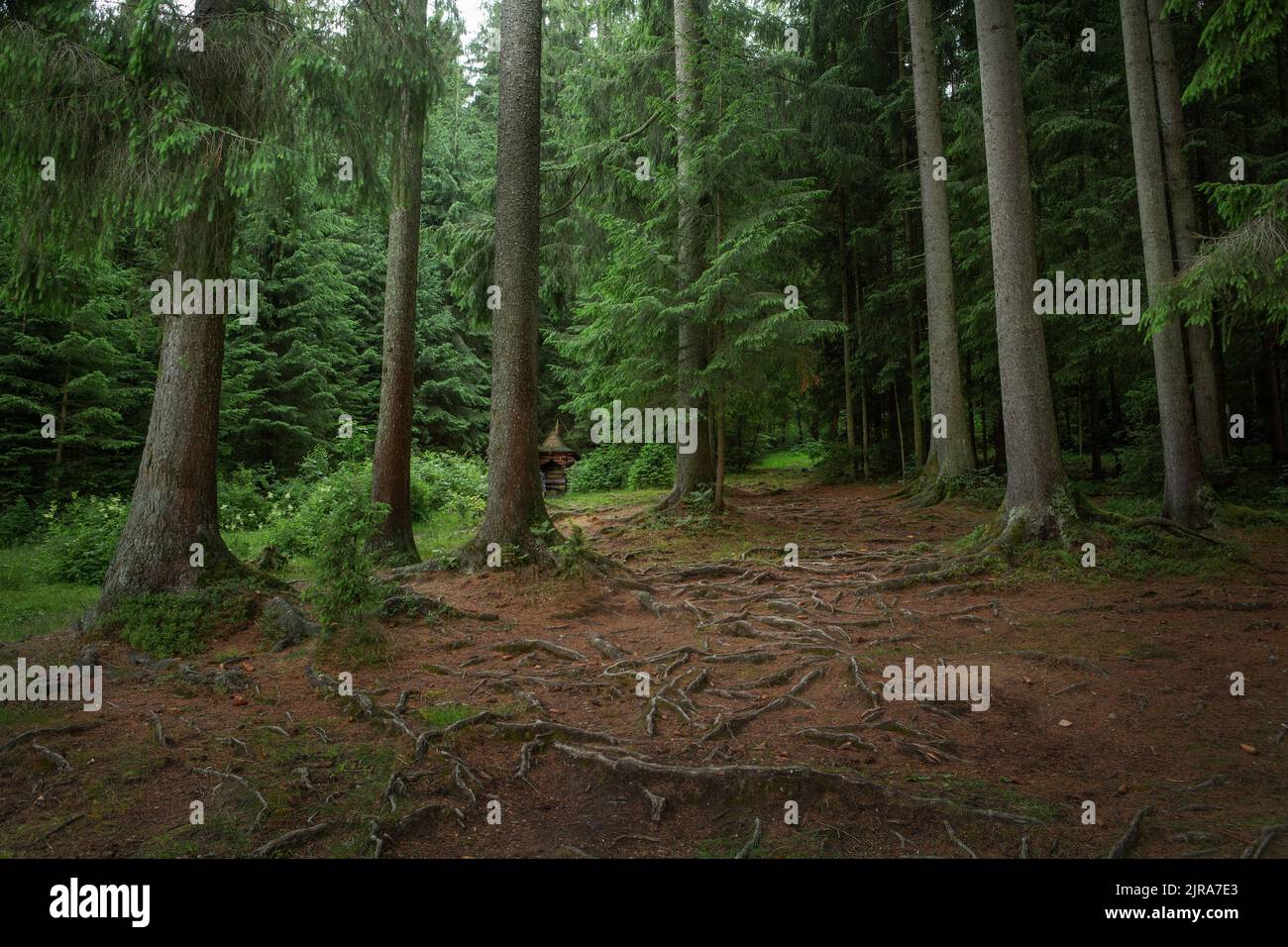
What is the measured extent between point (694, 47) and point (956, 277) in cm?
887

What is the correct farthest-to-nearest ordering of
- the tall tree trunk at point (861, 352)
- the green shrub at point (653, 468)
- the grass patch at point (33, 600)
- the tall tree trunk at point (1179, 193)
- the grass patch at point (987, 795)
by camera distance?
the green shrub at point (653, 468) < the tall tree trunk at point (861, 352) < the tall tree trunk at point (1179, 193) < the grass patch at point (33, 600) < the grass patch at point (987, 795)

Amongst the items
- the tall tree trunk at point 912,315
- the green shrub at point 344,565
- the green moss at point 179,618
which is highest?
the tall tree trunk at point 912,315

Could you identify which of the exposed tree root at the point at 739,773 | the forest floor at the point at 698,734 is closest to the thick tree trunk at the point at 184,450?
the forest floor at the point at 698,734

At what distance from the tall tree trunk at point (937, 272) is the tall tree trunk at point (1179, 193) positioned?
3.98 m

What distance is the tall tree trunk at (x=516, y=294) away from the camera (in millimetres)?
8836

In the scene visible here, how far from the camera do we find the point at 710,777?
166 inches

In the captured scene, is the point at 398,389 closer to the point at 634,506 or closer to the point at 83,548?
the point at 83,548

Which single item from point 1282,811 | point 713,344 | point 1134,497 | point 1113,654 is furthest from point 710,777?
point 1134,497

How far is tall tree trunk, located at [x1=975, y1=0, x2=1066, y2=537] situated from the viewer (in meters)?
9.34

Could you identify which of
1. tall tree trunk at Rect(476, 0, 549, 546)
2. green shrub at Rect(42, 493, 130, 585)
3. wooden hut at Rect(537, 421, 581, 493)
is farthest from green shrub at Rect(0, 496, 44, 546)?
wooden hut at Rect(537, 421, 581, 493)

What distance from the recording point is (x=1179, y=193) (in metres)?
11.5

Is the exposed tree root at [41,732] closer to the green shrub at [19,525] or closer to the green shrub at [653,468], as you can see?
the green shrub at [19,525]

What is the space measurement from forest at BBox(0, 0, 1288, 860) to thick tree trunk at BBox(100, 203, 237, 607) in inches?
1.7

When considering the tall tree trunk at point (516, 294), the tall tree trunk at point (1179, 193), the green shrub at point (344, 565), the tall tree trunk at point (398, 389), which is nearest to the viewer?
the green shrub at point (344, 565)
